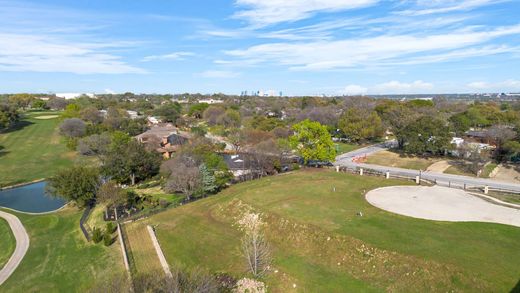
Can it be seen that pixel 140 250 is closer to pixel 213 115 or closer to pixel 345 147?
pixel 345 147

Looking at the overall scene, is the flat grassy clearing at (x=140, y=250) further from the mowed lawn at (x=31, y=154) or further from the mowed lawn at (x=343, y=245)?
the mowed lawn at (x=31, y=154)

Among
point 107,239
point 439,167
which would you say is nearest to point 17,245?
point 107,239

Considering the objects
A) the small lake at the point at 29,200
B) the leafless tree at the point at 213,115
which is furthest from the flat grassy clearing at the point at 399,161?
the leafless tree at the point at 213,115

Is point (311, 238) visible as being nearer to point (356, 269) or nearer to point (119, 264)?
point (356, 269)

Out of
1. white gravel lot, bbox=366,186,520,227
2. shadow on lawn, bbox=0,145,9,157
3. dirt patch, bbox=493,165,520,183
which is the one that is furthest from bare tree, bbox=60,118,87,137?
dirt patch, bbox=493,165,520,183

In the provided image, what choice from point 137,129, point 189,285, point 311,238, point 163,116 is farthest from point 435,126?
point 163,116

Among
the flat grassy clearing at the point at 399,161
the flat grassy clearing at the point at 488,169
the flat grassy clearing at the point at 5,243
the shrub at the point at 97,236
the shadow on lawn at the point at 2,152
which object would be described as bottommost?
the flat grassy clearing at the point at 5,243
